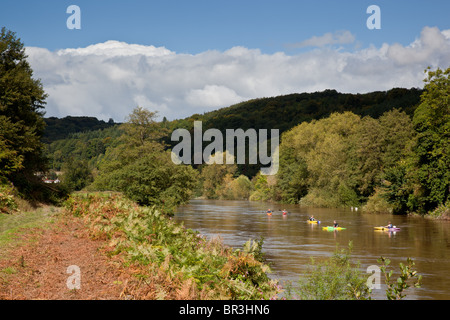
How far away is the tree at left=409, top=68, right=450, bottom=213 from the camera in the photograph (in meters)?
48.6

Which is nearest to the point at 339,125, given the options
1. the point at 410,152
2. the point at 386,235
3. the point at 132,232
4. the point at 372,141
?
the point at 372,141

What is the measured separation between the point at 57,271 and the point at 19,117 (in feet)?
72.0

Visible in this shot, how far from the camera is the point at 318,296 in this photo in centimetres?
1098

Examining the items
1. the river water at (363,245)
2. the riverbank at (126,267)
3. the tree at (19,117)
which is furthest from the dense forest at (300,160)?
the riverbank at (126,267)

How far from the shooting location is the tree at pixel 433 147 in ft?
159

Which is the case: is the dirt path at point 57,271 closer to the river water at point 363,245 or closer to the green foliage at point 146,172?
the river water at point 363,245

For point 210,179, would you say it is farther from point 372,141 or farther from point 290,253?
point 290,253

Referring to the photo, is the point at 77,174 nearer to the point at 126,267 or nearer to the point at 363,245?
the point at 363,245

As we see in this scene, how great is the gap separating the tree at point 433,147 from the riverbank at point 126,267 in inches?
1591

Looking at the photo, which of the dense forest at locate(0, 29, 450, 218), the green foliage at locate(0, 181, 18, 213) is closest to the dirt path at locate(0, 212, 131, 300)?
the green foliage at locate(0, 181, 18, 213)

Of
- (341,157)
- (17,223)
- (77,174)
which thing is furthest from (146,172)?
(77,174)

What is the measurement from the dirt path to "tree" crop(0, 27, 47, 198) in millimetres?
13359

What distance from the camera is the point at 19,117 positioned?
29.7 metres

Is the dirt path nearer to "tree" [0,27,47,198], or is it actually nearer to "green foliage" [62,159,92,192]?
"tree" [0,27,47,198]
